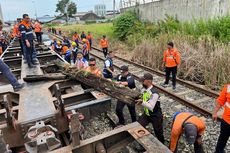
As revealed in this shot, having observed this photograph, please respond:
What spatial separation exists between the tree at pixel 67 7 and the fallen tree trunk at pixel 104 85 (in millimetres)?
101306

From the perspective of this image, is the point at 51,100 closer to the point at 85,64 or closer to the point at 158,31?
the point at 85,64

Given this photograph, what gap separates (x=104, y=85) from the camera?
4.43 m

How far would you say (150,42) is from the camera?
39.0 feet

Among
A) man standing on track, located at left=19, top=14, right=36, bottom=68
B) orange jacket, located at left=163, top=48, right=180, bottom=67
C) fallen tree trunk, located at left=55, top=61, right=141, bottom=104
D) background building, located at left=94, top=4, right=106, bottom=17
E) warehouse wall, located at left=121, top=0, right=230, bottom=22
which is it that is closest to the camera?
fallen tree trunk, located at left=55, top=61, right=141, bottom=104

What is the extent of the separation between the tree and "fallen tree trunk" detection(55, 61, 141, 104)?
10131 centimetres

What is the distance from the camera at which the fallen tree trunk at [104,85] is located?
3836 mm

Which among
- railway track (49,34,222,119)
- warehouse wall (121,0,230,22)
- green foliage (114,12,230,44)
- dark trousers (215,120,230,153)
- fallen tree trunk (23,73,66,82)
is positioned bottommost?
railway track (49,34,222,119)

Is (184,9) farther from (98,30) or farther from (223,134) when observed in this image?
(98,30)

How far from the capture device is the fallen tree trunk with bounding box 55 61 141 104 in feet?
12.6

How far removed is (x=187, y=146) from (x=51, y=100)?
2686 mm

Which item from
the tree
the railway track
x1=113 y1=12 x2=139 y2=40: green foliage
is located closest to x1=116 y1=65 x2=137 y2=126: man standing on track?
the railway track

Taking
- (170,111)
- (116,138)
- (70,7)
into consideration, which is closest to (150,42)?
(170,111)

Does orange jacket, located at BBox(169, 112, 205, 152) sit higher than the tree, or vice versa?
the tree

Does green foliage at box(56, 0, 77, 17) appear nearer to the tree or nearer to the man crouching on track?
the tree
